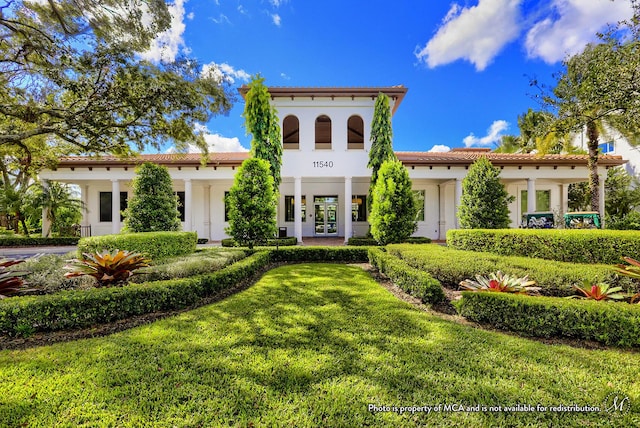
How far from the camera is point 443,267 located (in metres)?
6.05

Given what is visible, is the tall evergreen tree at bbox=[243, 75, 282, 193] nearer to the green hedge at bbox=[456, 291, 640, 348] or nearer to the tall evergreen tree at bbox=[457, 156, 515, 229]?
the tall evergreen tree at bbox=[457, 156, 515, 229]

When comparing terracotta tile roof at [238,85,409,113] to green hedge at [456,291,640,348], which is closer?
green hedge at [456,291,640,348]

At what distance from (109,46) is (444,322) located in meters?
9.74

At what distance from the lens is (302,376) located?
8.63ft

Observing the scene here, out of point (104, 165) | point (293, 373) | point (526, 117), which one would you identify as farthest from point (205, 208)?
point (526, 117)

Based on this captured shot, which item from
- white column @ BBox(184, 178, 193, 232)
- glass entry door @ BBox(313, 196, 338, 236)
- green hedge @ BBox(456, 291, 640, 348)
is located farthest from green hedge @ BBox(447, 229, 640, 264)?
white column @ BBox(184, 178, 193, 232)

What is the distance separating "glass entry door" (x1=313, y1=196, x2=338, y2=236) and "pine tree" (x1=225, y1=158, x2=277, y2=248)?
9025 mm

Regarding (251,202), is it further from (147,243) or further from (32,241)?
(32,241)

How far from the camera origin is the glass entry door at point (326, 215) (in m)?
18.2

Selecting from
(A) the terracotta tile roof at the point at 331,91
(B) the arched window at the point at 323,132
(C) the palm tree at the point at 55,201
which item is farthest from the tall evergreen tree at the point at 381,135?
(C) the palm tree at the point at 55,201

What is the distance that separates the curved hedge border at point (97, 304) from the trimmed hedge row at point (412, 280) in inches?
154

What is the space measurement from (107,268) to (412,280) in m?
6.07

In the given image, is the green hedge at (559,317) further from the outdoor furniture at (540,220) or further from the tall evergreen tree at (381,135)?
the outdoor furniture at (540,220)

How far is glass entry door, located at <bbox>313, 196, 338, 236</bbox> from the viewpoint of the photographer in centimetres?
1822
